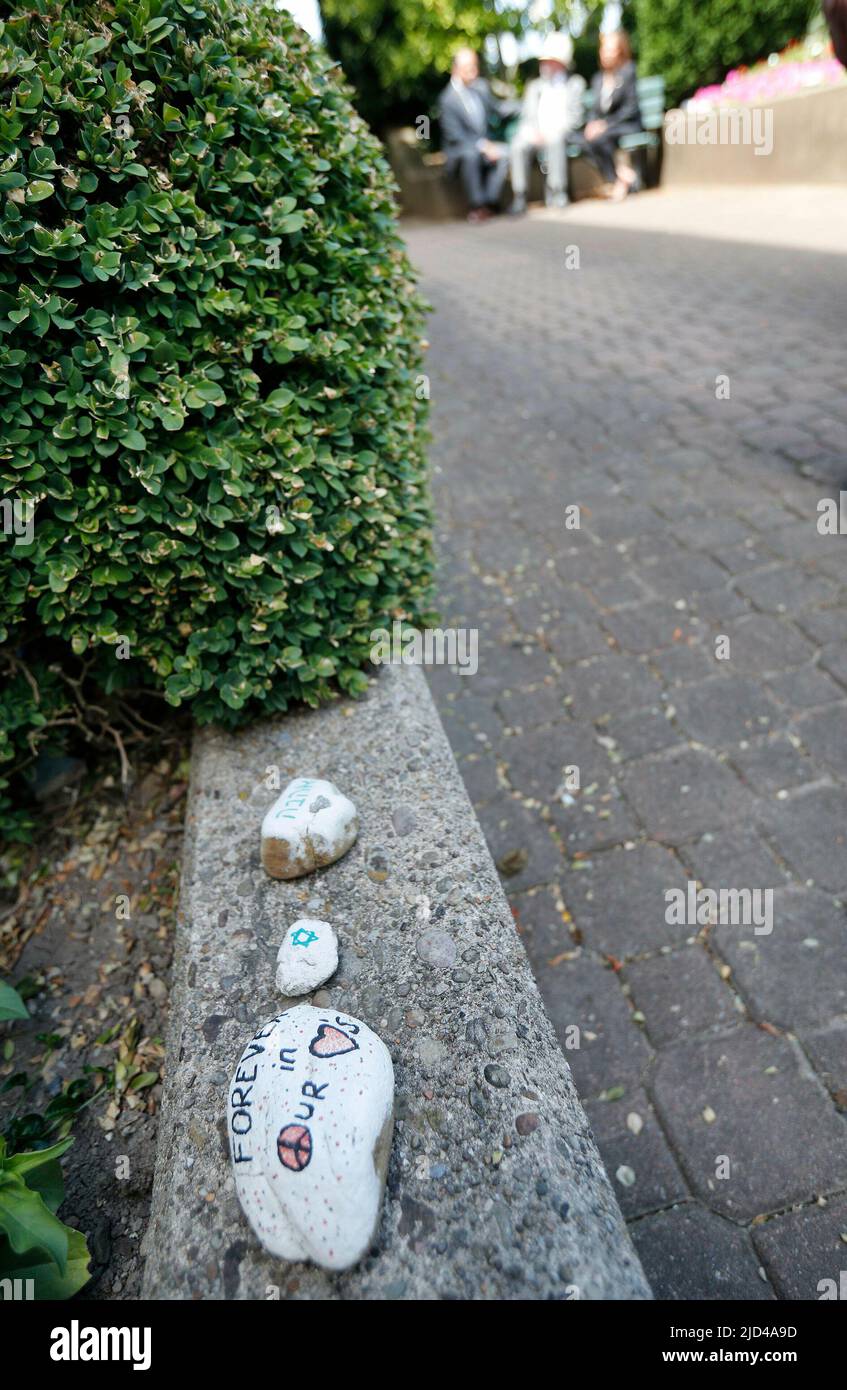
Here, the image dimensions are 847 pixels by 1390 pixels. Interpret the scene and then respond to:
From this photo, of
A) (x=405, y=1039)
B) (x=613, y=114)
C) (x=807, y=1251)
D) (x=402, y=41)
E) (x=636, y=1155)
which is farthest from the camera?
(x=402, y=41)

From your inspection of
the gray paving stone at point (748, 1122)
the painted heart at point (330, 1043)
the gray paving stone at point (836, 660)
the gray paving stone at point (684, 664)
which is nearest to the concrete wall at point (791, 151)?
the gray paving stone at point (836, 660)

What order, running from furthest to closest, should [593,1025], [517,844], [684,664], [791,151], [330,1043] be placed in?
1. [791,151]
2. [684,664]
3. [517,844]
4. [593,1025]
5. [330,1043]

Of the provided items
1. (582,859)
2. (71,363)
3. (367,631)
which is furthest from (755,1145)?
(71,363)

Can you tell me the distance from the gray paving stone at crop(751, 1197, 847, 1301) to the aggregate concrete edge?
2.08 feet

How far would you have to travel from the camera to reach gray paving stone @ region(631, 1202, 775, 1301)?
1720mm

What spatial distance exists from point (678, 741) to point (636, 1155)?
143 cm

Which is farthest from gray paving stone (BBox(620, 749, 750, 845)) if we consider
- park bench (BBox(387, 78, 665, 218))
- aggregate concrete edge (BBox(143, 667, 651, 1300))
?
park bench (BBox(387, 78, 665, 218))

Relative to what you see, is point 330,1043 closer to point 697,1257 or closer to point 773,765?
point 697,1257

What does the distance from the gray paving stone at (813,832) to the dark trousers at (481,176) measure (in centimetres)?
1354

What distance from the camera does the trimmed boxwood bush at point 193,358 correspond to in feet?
6.40

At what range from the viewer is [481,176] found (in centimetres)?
1352

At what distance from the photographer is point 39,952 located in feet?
8.03

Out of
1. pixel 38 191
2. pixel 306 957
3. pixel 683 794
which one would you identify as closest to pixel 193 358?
pixel 38 191

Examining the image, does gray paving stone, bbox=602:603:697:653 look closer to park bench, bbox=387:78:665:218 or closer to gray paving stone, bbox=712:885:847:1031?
gray paving stone, bbox=712:885:847:1031
